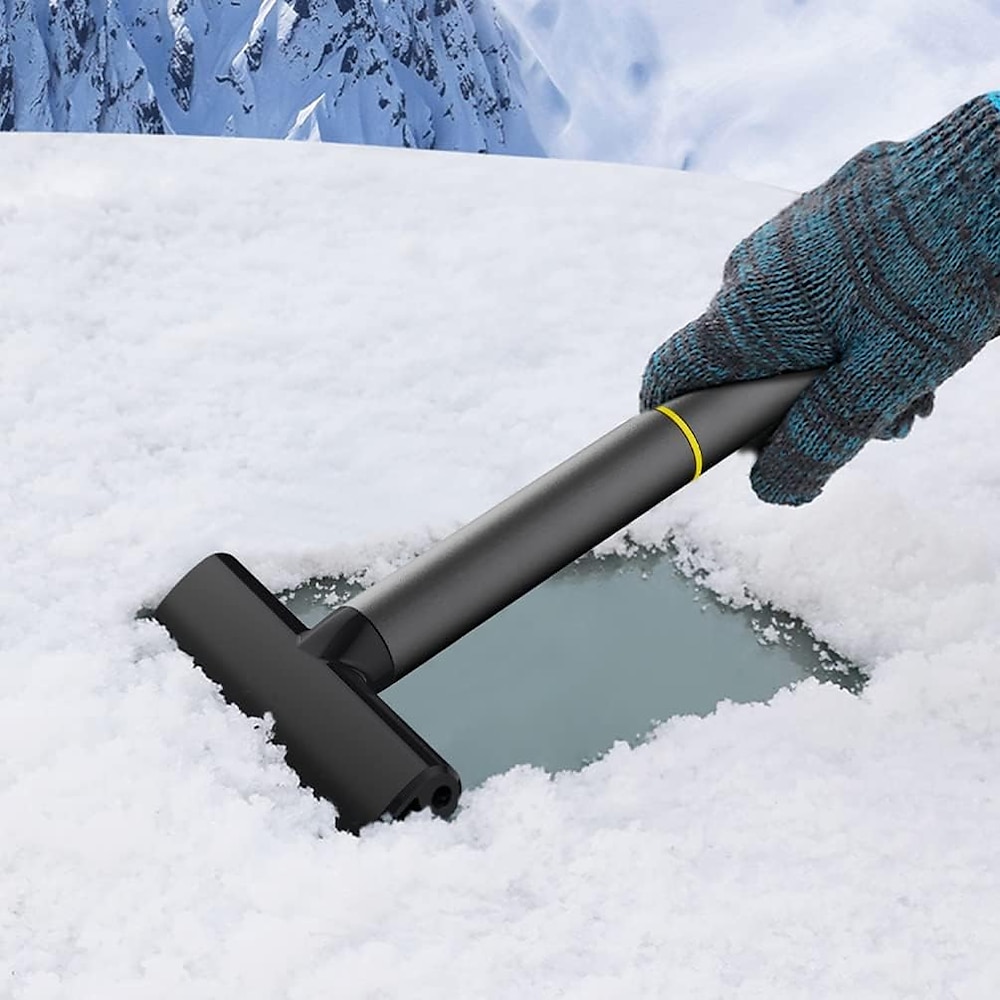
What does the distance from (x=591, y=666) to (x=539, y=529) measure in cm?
17

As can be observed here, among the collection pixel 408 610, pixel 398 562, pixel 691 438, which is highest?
pixel 691 438

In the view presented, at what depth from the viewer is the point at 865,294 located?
0.90 meters

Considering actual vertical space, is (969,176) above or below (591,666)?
above

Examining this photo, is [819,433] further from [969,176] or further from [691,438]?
[969,176]

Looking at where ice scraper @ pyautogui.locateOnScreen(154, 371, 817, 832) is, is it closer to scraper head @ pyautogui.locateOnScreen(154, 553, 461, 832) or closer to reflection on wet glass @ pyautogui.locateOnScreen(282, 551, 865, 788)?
scraper head @ pyautogui.locateOnScreen(154, 553, 461, 832)

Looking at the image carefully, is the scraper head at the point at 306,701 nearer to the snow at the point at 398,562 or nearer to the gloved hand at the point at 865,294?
the snow at the point at 398,562

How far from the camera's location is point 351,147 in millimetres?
1852

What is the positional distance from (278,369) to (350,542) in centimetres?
31

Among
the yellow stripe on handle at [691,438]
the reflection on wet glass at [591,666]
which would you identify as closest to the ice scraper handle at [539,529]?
the yellow stripe on handle at [691,438]

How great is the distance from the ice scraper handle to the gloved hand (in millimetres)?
25

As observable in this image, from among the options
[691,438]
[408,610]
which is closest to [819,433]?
[691,438]

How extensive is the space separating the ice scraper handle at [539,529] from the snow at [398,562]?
0.34 feet

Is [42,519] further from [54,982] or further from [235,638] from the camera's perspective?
[54,982]

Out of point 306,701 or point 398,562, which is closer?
point 306,701
